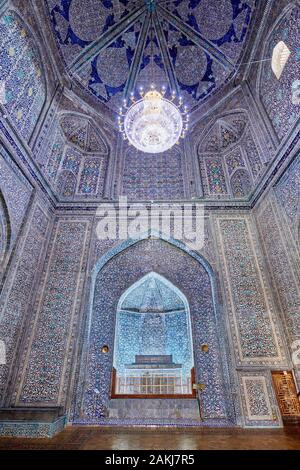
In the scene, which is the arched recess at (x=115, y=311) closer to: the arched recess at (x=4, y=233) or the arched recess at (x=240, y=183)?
the arched recess at (x=4, y=233)

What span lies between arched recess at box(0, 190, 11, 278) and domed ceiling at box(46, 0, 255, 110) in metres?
4.05

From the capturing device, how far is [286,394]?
3904 millimetres

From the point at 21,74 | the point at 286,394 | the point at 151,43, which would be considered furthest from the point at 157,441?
the point at 151,43

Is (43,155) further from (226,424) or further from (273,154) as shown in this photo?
(226,424)

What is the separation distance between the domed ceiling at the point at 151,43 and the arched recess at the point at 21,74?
109 centimetres

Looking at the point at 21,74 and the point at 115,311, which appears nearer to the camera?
the point at 21,74

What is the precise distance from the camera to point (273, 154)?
491 cm

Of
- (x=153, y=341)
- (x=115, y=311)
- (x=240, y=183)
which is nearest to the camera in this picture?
(x=115, y=311)

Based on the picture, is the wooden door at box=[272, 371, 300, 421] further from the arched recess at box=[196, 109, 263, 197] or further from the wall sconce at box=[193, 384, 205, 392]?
the arched recess at box=[196, 109, 263, 197]

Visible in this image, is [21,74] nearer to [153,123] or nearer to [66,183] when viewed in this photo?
[66,183]

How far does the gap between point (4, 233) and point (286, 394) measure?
5.03 m

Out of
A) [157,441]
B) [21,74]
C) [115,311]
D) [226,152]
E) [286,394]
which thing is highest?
[226,152]

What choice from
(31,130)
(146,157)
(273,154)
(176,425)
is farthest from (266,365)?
(31,130)

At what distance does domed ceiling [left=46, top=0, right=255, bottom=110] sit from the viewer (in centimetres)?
591
